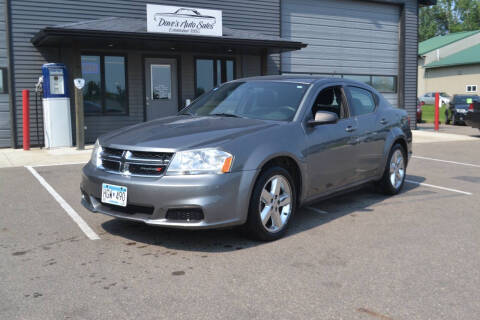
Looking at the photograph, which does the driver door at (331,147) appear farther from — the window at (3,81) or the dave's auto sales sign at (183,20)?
the window at (3,81)

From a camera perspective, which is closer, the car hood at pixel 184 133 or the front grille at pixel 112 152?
the car hood at pixel 184 133

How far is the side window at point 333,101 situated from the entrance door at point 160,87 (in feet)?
31.6

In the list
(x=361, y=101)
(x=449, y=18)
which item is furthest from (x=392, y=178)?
(x=449, y=18)

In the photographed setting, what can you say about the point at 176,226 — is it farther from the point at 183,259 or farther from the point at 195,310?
the point at 195,310

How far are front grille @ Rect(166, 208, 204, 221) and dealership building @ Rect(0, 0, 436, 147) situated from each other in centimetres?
843

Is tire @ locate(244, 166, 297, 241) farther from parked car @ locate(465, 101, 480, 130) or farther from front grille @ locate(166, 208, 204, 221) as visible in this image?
parked car @ locate(465, 101, 480, 130)

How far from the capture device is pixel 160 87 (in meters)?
15.2

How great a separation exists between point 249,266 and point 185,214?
70 cm

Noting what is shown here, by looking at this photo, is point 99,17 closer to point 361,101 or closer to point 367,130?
point 361,101

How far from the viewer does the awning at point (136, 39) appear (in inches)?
462

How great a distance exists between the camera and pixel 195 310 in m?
3.25

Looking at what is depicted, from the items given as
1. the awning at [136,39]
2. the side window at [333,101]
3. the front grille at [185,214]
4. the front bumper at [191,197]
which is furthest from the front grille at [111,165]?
the awning at [136,39]

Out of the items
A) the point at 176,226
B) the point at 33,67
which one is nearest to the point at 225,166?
the point at 176,226

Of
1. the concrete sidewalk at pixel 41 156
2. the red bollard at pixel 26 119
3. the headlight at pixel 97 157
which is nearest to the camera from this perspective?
the headlight at pixel 97 157
